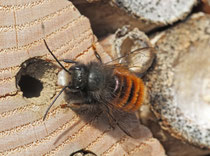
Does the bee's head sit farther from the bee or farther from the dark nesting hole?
the dark nesting hole

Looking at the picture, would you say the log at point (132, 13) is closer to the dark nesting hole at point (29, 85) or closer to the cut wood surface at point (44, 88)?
the cut wood surface at point (44, 88)

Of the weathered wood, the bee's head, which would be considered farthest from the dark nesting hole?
the weathered wood

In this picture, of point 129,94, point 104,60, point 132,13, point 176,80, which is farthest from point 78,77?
point 176,80

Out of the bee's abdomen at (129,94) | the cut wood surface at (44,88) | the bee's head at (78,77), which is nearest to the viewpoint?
the cut wood surface at (44,88)

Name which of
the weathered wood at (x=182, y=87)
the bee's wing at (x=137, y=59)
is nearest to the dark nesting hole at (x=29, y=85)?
the bee's wing at (x=137, y=59)

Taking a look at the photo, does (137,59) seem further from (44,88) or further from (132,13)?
(44,88)

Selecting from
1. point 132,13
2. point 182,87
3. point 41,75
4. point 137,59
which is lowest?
point 182,87

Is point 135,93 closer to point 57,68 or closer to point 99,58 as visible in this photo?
point 99,58
